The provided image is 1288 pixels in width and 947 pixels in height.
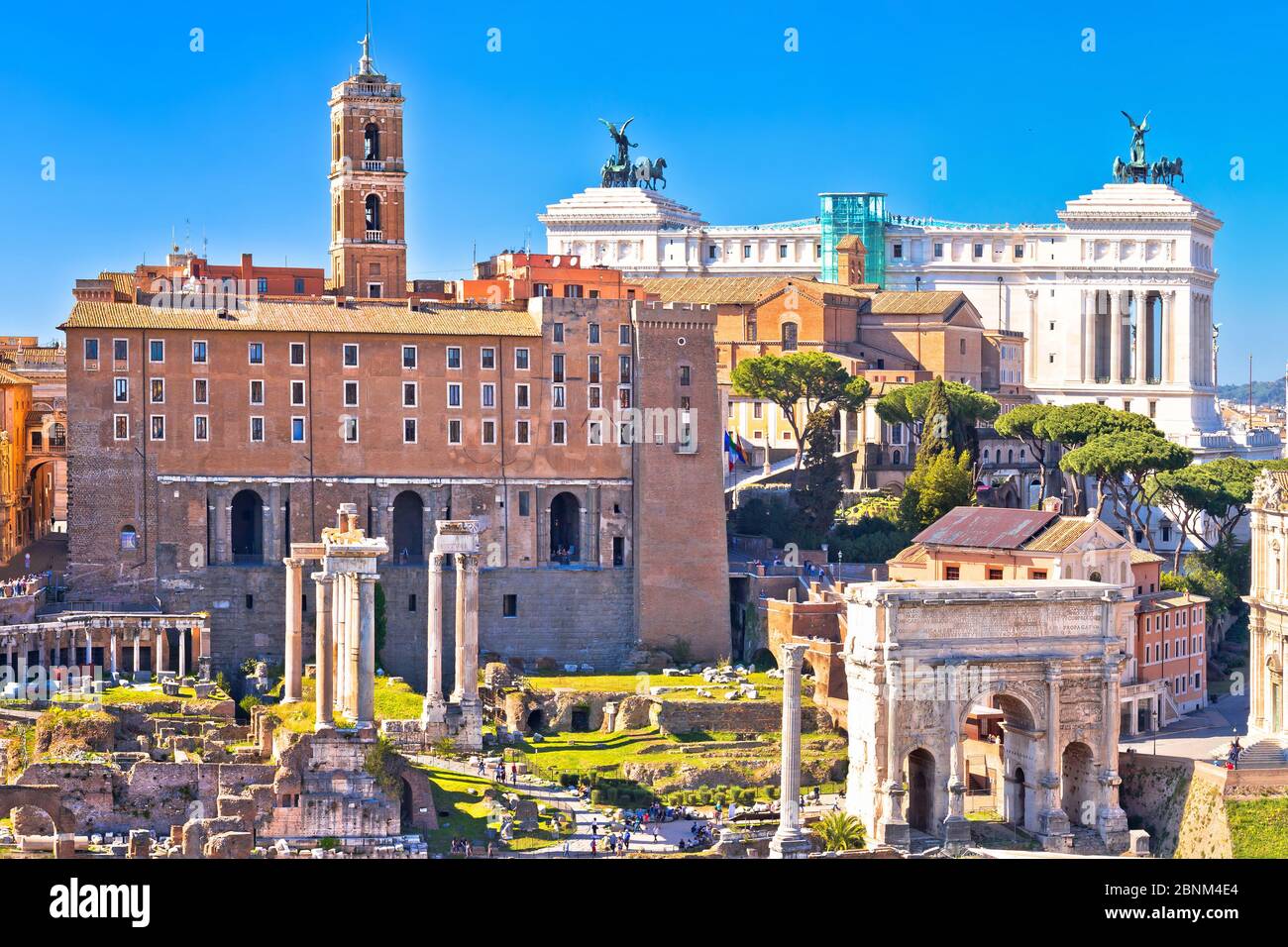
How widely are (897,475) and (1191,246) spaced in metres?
35.4

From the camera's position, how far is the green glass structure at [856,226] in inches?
4471

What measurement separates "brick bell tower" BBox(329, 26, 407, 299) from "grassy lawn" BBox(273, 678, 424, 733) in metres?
16.3

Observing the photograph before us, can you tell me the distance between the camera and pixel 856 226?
114438mm

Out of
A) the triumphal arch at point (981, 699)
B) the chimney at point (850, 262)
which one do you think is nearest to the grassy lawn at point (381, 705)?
the triumphal arch at point (981, 699)

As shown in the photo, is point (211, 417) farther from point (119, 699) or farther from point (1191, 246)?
point (1191, 246)

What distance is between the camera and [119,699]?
5622 cm

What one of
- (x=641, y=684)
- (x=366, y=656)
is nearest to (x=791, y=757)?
(x=366, y=656)

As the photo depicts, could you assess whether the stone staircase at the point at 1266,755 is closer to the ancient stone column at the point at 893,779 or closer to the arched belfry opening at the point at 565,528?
the ancient stone column at the point at 893,779

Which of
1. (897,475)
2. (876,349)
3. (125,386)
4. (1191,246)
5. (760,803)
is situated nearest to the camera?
(760,803)

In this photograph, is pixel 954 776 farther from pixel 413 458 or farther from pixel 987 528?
pixel 413 458

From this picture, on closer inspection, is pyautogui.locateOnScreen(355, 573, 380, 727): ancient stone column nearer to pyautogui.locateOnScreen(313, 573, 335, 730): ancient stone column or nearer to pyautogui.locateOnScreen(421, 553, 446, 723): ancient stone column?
pyautogui.locateOnScreen(313, 573, 335, 730): ancient stone column
